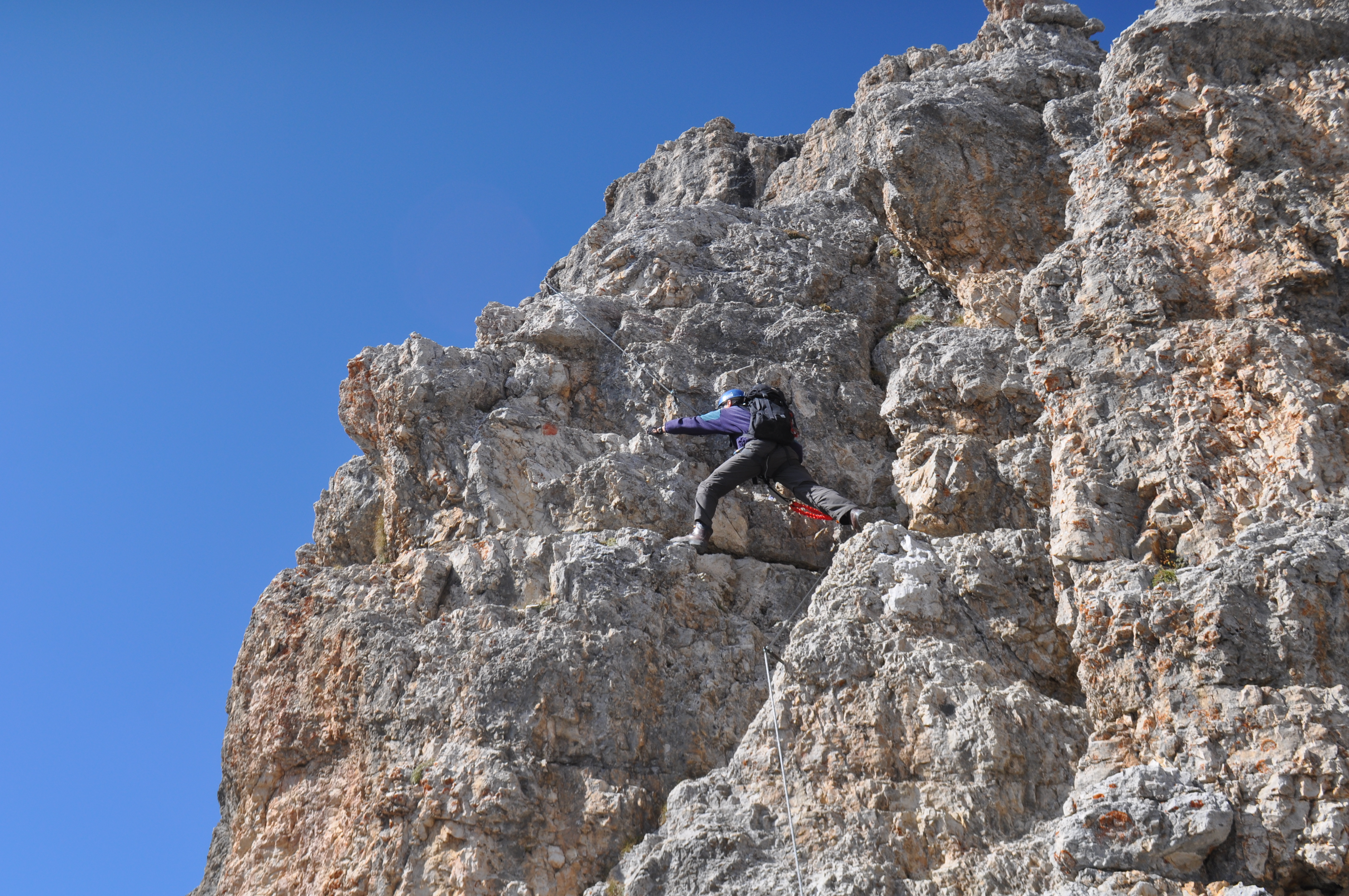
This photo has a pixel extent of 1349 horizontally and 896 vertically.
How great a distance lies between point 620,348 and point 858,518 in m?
4.29

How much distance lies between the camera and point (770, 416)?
11.3 metres

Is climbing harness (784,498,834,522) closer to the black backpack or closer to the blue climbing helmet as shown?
the black backpack

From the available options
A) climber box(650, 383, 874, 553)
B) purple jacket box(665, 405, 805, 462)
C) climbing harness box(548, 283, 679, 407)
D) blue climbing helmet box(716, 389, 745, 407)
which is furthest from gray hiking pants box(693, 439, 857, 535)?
climbing harness box(548, 283, 679, 407)

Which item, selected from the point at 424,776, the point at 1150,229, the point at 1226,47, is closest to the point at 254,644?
the point at 424,776

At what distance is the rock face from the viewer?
303 inches

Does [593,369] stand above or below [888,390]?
above

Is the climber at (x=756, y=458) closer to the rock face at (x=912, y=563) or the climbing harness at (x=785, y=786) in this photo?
the rock face at (x=912, y=563)

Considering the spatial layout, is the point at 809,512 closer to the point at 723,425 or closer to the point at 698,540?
the point at 698,540

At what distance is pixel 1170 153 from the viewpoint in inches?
445

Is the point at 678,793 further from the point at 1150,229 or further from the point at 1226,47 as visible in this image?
the point at 1226,47

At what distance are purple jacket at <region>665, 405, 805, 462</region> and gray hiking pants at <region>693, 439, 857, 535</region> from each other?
0.40ft

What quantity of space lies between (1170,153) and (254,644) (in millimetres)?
11371

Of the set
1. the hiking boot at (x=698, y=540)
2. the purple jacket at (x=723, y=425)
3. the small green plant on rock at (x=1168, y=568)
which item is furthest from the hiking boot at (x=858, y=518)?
the small green plant on rock at (x=1168, y=568)

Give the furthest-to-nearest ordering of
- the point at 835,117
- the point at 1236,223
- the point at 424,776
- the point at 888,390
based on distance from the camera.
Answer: the point at 835,117 < the point at 888,390 < the point at 1236,223 < the point at 424,776
